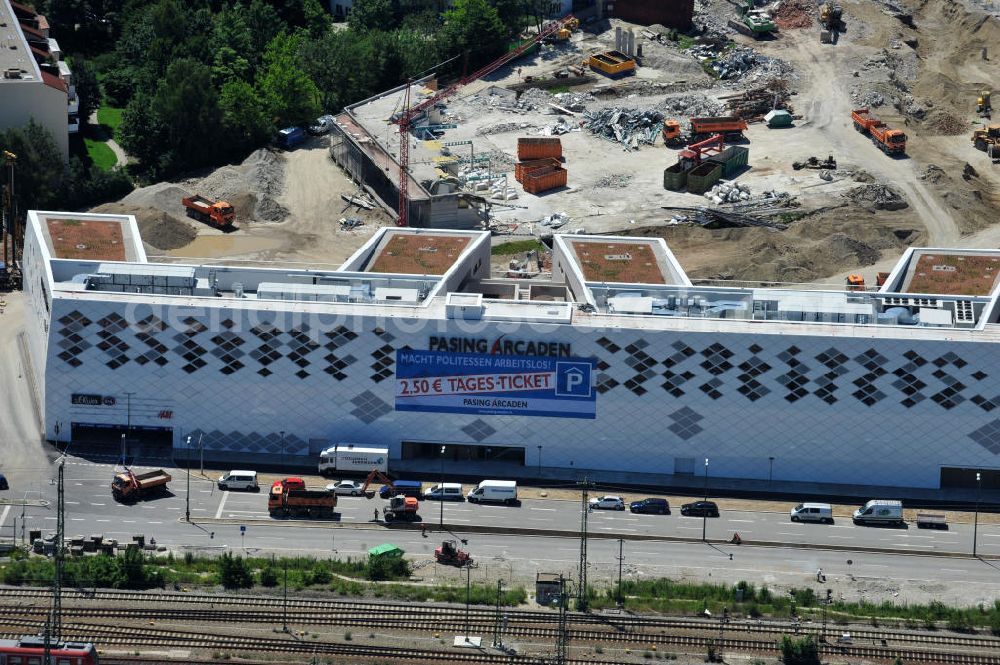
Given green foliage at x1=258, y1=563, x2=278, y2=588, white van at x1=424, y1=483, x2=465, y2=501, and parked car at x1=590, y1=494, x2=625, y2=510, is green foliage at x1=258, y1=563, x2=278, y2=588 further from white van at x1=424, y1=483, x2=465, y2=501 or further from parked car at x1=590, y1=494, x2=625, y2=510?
parked car at x1=590, y1=494, x2=625, y2=510

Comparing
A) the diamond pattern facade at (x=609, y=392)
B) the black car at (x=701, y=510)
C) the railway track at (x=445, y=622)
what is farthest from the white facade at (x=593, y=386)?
the railway track at (x=445, y=622)

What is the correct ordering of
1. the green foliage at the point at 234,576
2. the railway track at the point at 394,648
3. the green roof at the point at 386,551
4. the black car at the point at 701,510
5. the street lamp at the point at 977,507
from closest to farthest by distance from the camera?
the railway track at the point at 394,648
the green foliage at the point at 234,576
the green roof at the point at 386,551
the street lamp at the point at 977,507
the black car at the point at 701,510

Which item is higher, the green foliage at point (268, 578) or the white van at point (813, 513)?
the green foliage at point (268, 578)

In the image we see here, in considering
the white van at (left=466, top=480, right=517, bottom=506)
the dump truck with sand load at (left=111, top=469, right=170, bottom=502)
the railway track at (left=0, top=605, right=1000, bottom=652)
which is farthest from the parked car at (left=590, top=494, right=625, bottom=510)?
the dump truck with sand load at (left=111, top=469, right=170, bottom=502)

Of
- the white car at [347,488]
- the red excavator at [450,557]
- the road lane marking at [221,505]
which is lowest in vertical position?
the road lane marking at [221,505]

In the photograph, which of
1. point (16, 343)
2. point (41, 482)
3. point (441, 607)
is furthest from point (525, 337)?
point (16, 343)

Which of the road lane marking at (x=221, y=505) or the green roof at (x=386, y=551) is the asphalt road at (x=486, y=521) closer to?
the road lane marking at (x=221, y=505)

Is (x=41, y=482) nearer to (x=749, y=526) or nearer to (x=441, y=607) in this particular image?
(x=441, y=607)
